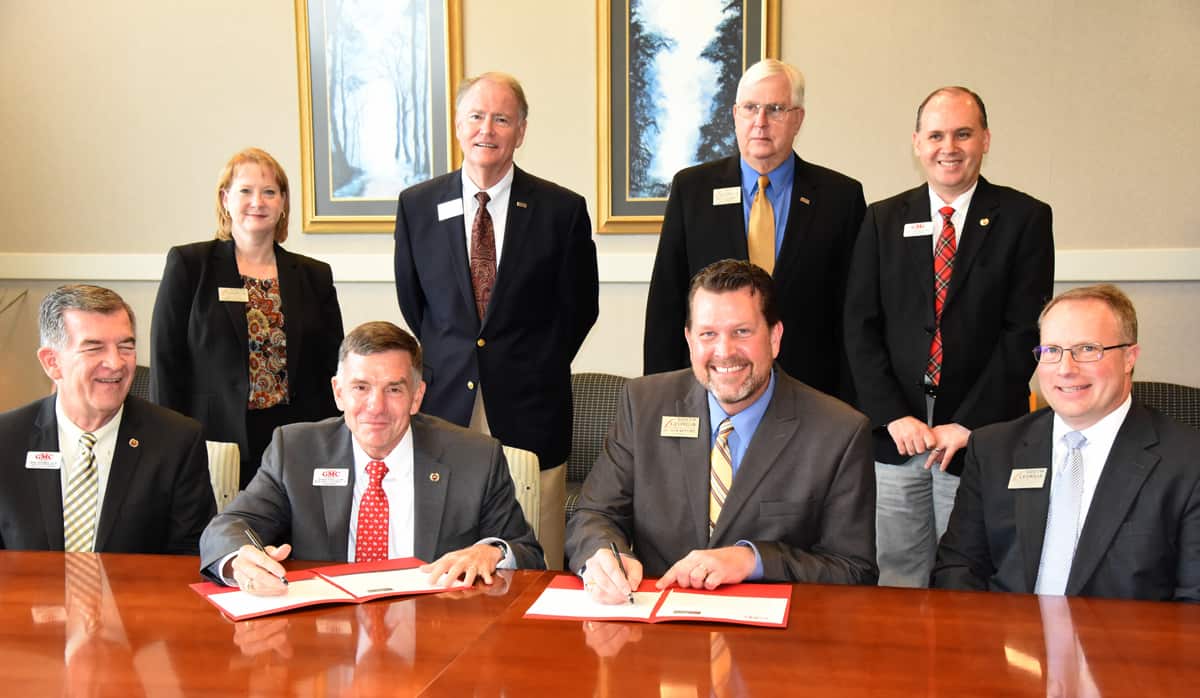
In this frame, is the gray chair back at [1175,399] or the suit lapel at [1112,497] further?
the gray chair back at [1175,399]

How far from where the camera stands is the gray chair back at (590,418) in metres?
5.38

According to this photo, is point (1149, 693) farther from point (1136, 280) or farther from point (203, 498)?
point (1136, 280)

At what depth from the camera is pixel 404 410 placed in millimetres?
2662

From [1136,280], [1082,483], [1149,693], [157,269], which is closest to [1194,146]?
[1136,280]

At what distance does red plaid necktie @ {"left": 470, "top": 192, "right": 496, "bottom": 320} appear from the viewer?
3.51m

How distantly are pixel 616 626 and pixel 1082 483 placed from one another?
4.21 ft

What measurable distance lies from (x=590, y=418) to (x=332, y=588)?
3.25 m

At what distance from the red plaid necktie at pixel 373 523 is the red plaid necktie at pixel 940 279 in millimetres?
1689

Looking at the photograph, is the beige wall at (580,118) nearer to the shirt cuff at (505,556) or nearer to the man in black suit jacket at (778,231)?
the man in black suit jacket at (778,231)

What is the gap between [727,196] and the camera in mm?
3475

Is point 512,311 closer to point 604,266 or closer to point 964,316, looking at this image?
point 964,316

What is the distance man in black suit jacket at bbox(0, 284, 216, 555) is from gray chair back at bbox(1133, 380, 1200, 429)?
4.15 m

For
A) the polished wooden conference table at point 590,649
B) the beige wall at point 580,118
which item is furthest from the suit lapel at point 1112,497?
the beige wall at point 580,118

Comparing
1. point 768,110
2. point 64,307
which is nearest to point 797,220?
point 768,110
